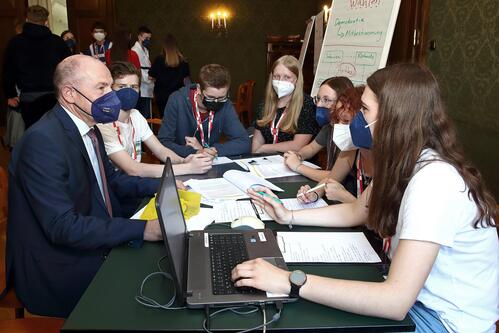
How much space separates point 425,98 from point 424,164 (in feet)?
0.57

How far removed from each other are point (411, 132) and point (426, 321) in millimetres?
494

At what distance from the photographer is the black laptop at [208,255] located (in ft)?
3.29

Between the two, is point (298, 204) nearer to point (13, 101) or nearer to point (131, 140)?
point (131, 140)

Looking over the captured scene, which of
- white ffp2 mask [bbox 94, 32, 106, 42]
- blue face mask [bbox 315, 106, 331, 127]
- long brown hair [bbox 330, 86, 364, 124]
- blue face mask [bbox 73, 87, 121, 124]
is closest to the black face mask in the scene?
blue face mask [bbox 315, 106, 331, 127]

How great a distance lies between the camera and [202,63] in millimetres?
8578

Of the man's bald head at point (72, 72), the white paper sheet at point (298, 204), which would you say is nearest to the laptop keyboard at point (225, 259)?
the white paper sheet at point (298, 204)

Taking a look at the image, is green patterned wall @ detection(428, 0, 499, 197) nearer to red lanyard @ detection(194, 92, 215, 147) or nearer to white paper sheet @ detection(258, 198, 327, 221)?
white paper sheet @ detection(258, 198, 327, 221)

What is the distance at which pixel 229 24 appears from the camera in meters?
8.44

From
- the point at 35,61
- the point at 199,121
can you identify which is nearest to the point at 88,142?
the point at 199,121

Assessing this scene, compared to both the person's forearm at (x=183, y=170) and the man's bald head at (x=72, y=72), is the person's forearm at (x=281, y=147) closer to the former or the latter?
the person's forearm at (x=183, y=170)

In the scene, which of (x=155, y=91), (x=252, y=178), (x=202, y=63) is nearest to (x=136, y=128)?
(x=252, y=178)

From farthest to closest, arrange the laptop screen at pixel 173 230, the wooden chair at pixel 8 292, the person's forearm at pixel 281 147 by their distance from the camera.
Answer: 1. the person's forearm at pixel 281 147
2. the wooden chair at pixel 8 292
3. the laptop screen at pixel 173 230

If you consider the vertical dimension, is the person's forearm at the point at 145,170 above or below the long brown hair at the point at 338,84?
below

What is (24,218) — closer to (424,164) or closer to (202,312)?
(202,312)
